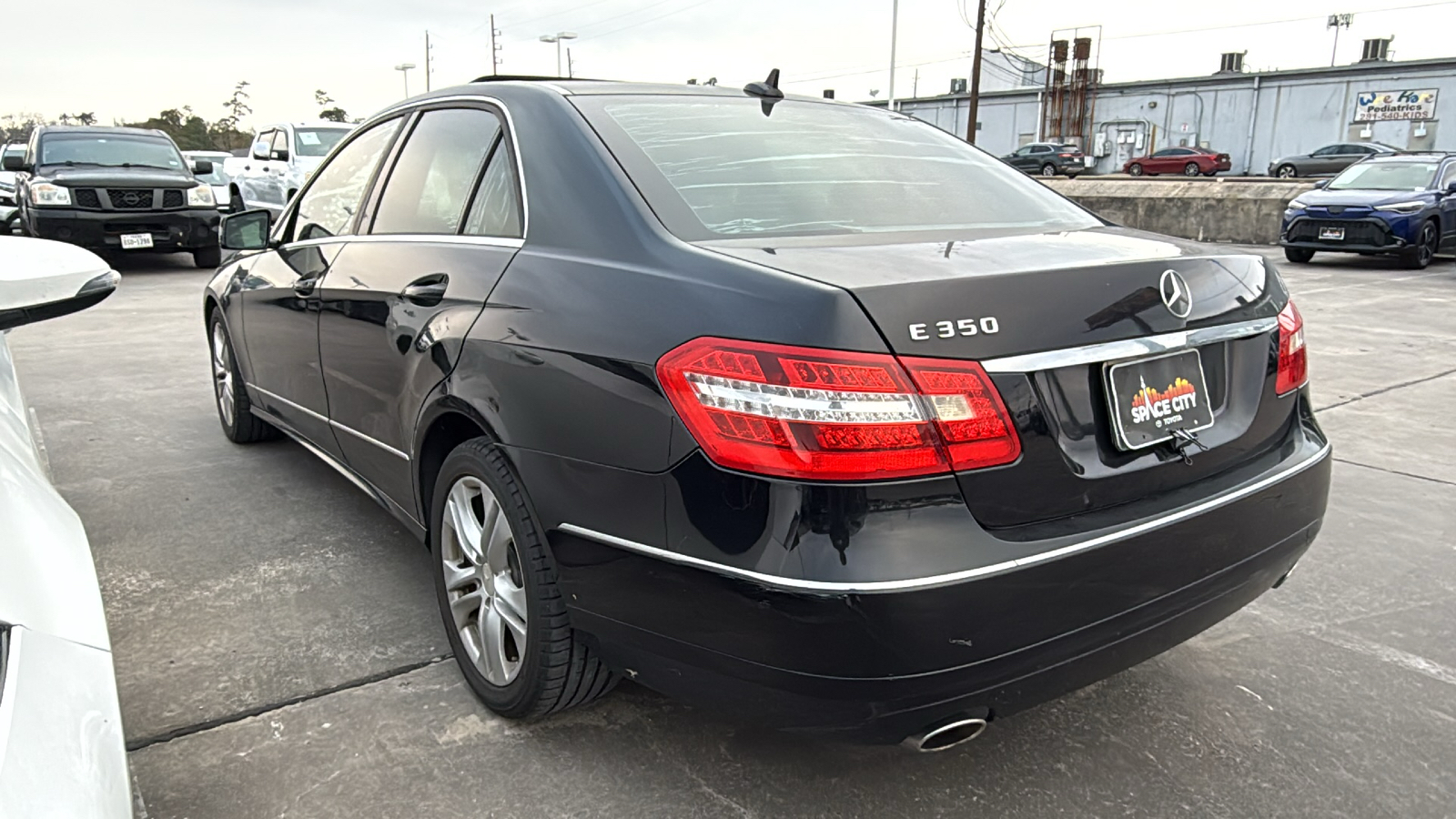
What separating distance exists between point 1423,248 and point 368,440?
1436 centimetres

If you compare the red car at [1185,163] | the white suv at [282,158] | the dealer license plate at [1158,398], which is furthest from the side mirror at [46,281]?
the red car at [1185,163]

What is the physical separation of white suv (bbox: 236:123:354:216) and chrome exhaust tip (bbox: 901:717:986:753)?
14.1 m

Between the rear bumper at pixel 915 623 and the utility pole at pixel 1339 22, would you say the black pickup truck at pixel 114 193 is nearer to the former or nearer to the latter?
the rear bumper at pixel 915 623

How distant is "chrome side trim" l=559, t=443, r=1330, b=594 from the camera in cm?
165

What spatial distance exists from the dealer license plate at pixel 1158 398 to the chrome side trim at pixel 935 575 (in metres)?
0.15

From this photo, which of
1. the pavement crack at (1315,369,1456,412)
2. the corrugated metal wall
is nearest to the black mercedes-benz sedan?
the pavement crack at (1315,369,1456,412)

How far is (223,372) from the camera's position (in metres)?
4.81

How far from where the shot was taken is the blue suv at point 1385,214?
506 inches

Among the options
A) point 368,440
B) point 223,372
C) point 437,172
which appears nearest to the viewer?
point 437,172

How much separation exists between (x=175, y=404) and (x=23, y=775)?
518 centimetres

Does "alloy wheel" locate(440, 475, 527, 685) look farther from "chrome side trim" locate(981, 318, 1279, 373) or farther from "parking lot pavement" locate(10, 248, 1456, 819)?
"chrome side trim" locate(981, 318, 1279, 373)

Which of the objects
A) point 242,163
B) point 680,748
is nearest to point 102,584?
point 680,748

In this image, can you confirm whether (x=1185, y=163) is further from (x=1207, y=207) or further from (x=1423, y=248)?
(x=1423, y=248)

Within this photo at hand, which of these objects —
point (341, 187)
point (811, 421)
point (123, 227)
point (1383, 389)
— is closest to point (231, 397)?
point (341, 187)
